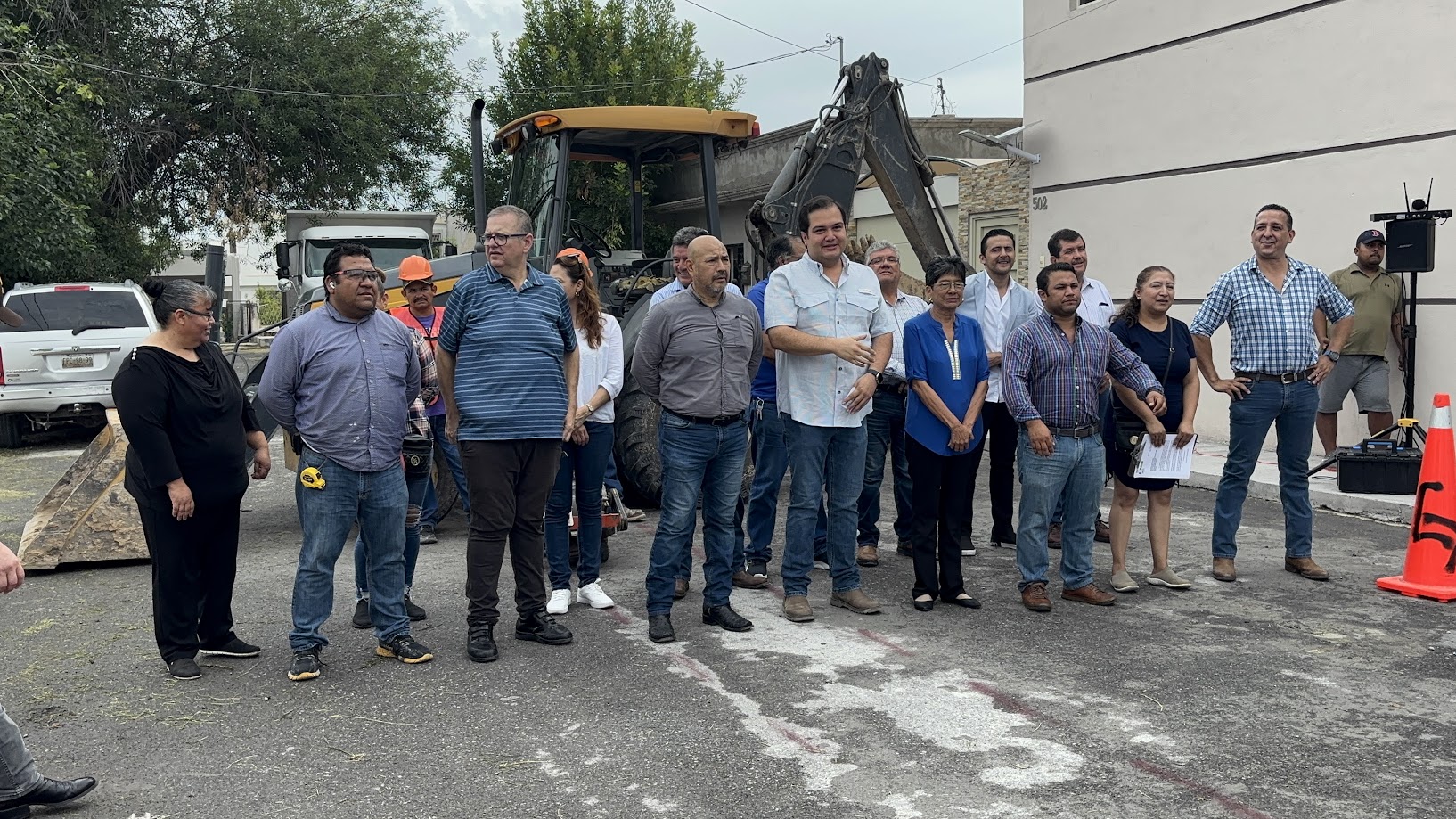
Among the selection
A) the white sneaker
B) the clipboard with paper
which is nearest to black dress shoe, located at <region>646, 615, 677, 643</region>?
the white sneaker

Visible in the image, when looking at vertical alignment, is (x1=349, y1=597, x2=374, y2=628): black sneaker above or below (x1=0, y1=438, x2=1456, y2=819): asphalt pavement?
above

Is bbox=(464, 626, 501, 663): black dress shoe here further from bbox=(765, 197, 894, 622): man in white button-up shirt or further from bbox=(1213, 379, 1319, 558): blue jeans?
bbox=(1213, 379, 1319, 558): blue jeans

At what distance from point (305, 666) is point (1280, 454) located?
5166 millimetres

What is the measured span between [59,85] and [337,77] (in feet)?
34.1

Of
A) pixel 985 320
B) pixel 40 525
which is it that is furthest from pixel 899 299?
pixel 40 525

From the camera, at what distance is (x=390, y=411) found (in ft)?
17.8

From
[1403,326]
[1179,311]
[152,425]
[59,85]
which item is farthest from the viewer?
[59,85]

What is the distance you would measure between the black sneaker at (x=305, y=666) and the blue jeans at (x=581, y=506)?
4.37 feet

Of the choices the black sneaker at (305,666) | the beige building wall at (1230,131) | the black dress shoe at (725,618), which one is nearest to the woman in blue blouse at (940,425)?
the black dress shoe at (725,618)

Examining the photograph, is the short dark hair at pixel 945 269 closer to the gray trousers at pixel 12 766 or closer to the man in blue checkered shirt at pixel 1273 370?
the man in blue checkered shirt at pixel 1273 370

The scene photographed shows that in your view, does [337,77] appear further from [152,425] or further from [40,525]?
[152,425]

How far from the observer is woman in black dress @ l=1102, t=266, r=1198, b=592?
652 cm

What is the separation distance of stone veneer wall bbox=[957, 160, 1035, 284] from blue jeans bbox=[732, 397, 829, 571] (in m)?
9.07

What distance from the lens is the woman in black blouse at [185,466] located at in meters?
5.23
